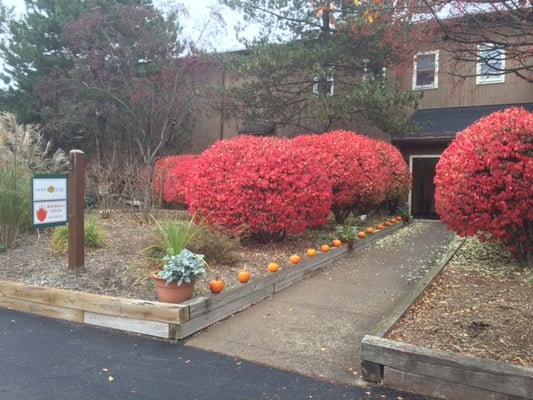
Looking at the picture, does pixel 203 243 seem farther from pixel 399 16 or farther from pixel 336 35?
pixel 336 35

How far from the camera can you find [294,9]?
1358 cm

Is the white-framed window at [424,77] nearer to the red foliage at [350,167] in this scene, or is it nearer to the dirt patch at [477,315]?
the red foliage at [350,167]

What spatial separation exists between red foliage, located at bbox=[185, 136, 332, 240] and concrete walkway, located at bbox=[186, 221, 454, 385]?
1.13 meters

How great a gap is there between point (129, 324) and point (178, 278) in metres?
0.67

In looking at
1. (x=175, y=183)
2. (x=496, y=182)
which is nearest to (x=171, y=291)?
(x=496, y=182)

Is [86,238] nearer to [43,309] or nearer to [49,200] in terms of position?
[49,200]

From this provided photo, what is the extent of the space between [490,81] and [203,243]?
12.4 m

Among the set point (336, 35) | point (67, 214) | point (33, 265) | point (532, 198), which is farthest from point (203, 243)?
point (336, 35)

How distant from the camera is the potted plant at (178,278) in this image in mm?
4168

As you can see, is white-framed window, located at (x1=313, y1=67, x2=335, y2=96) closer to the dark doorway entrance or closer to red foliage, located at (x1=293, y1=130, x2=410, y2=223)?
red foliage, located at (x1=293, y1=130, x2=410, y2=223)

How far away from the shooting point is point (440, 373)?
3.01 meters

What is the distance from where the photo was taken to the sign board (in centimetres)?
520

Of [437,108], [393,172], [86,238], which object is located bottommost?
[86,238]

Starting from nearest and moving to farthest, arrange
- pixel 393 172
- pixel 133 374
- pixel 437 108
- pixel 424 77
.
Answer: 1. pixel 133 374
2. pixel 393 172
3. pixel 437 108
4. pixel 424 77
